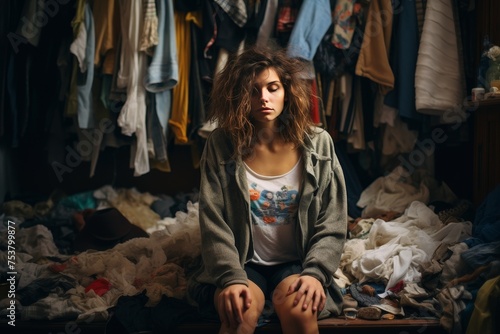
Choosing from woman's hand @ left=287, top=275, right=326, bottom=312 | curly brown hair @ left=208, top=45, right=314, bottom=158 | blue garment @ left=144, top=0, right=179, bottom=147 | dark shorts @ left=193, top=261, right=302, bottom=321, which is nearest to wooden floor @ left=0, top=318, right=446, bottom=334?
dark shorts @ left=193, top=261, right=302, bottom=321


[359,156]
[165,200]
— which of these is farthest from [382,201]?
[165,200]

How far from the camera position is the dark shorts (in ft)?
6.13

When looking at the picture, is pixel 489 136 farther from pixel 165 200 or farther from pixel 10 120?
pixel 10 120

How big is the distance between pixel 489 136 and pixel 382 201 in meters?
0.56

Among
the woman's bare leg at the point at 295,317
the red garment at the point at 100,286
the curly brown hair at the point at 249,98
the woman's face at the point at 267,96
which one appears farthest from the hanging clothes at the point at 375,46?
the red garment at the point at 100,286

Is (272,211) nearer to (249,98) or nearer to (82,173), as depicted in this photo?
(249,98)

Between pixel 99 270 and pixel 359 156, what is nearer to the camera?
pixel 99 270

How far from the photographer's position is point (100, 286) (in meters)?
2.17

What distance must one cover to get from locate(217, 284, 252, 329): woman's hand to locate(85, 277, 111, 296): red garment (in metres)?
0.63

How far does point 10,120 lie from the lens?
297 centimetres

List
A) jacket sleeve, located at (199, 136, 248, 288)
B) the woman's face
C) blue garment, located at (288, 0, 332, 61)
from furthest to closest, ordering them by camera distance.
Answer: blue garment, located at (288, 0, 332, 61) → the woman's face → jacket sleeve, located at (199, 136, 248, 288)

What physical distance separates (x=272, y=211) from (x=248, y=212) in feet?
0.27

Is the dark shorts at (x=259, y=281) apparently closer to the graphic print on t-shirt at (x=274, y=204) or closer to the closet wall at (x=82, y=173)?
the graphic print on t-shirt at (x=274, y=204)

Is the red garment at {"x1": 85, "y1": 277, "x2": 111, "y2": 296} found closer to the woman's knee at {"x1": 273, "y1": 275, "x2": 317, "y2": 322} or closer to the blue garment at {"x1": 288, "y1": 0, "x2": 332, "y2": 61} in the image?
the woman's knee at {"x1": 273, "y1": 275, "x2": 317, "y2": 322}
